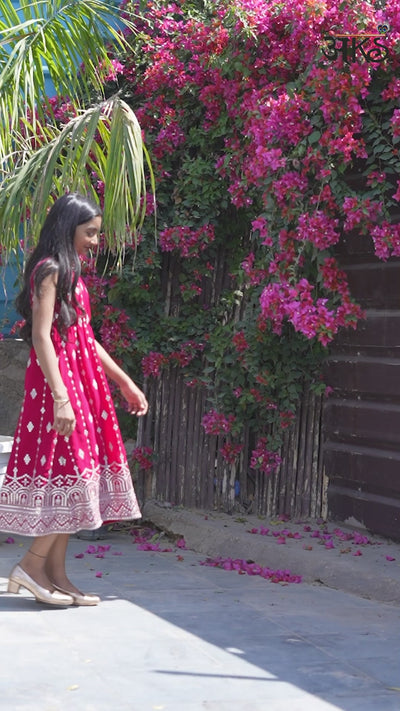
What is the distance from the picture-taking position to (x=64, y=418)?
441 centimetres

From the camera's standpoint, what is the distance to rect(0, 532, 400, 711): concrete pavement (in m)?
3.41

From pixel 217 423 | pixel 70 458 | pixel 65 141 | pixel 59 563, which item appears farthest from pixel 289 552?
pixel 65 141

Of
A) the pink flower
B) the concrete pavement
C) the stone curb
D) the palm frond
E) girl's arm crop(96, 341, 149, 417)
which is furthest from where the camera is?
the pink flower

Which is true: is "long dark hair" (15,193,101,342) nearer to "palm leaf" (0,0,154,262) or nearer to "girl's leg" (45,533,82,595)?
"girl's leg" (45,533,82,595)

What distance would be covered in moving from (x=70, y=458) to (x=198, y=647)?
98 centimetres

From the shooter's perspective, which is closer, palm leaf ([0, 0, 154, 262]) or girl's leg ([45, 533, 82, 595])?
girl's leg ([45, 533, 82, 595])

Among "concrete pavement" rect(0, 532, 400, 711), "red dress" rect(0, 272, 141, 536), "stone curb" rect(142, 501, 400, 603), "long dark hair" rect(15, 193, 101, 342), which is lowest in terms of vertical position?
"concrete pavement" rect(0, 532, 400, 711)

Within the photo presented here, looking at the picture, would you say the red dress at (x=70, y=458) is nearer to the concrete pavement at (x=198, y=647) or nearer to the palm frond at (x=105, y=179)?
→ the concrete pavement at (x=198, y=647)

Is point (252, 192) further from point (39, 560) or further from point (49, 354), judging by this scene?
point (39, 560)

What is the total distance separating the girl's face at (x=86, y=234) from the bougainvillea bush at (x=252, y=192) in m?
1.33

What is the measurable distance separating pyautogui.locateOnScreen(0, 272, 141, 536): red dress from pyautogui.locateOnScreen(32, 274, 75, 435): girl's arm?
0.12m

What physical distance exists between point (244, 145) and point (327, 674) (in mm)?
3529

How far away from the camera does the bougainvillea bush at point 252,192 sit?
549 cm

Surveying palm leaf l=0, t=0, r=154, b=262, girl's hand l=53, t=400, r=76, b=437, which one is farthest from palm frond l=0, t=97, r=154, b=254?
girl's hand l=53, t=400, r=76, b=437
